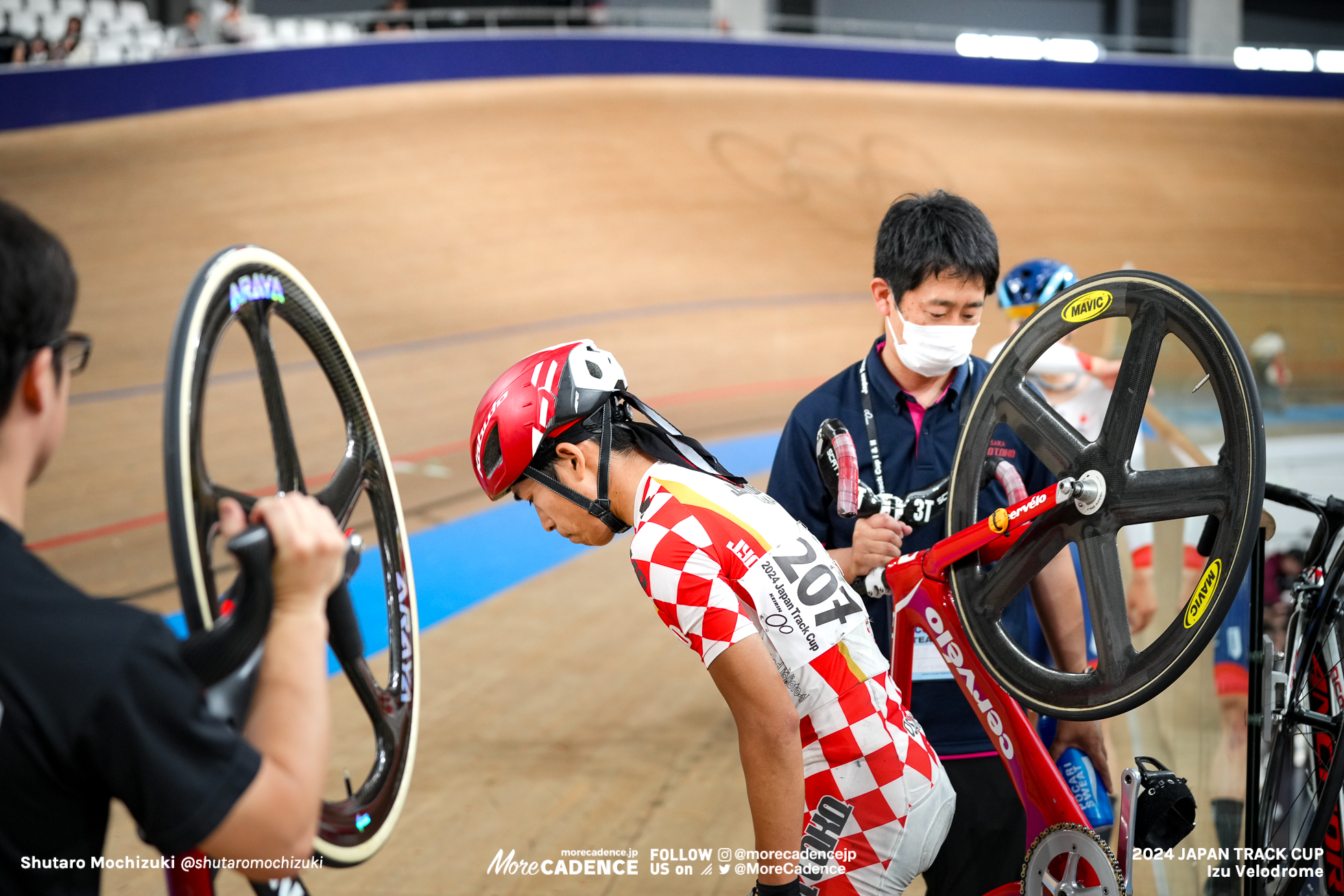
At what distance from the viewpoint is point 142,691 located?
0.89m

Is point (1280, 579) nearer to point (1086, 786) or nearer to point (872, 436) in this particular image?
point (1086, 786)

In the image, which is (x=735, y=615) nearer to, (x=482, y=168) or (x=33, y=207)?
(x=33, y=207)

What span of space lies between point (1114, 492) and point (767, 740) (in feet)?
1.96

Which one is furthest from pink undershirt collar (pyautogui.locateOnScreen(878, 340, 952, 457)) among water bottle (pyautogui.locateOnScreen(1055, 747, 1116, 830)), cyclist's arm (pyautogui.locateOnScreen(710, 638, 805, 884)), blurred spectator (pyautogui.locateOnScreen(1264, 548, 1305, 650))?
blurred spectator (pyautogui.locateOnScreen(1264, 548, 1305, 650))

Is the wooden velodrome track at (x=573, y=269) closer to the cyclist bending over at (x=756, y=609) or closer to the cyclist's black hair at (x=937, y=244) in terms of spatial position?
the cyclist bending over at (x=756, y=609)

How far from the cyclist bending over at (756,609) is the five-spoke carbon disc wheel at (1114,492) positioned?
236mm

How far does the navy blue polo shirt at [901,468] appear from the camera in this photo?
1.93 metres

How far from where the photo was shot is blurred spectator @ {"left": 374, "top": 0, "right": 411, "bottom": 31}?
575 inches

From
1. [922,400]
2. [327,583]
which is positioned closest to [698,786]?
[922,400]

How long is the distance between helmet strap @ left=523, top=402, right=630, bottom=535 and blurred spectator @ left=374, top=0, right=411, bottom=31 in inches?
583

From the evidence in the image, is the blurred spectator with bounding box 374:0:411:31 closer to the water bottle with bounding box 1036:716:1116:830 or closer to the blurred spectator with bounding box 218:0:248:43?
the blurred spectator with bounding box 218:0:248:43

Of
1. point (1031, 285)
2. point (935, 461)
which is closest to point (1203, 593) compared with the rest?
point (935, 461)

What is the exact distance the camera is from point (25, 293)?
3.05 feet

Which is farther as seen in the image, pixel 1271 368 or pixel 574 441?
pixel 1271 368
